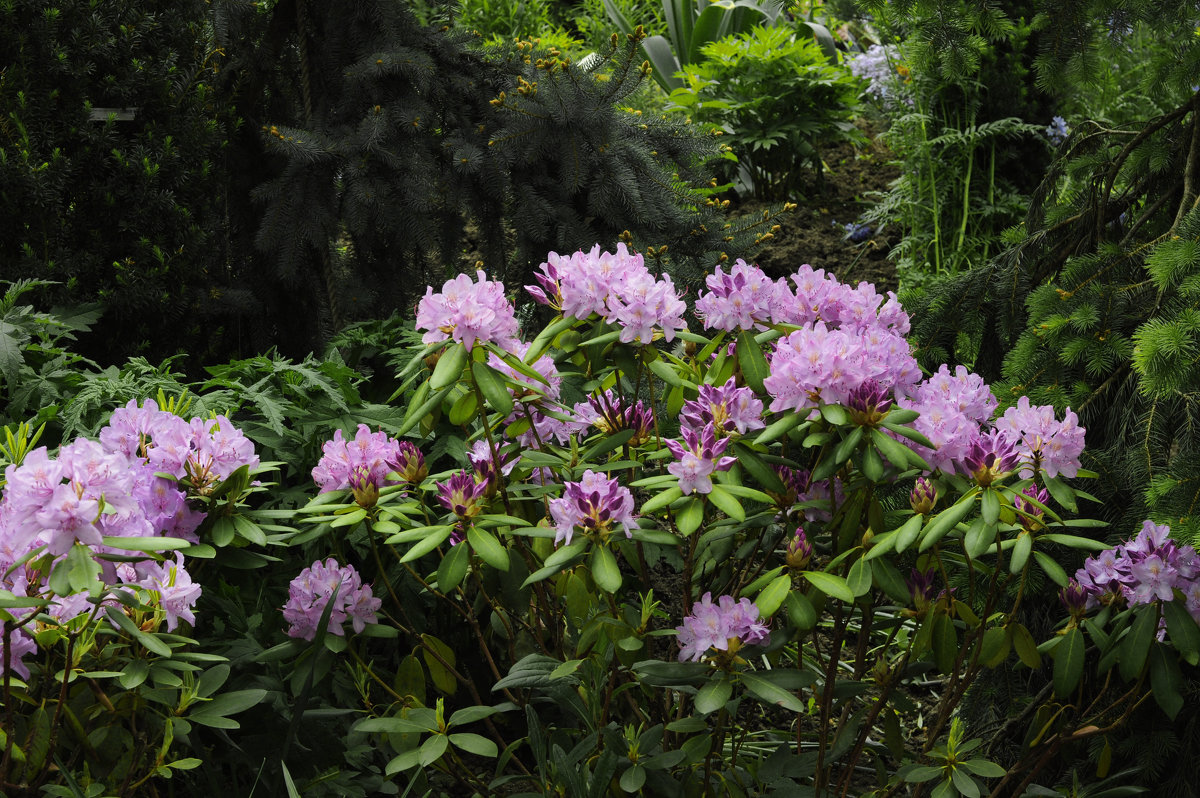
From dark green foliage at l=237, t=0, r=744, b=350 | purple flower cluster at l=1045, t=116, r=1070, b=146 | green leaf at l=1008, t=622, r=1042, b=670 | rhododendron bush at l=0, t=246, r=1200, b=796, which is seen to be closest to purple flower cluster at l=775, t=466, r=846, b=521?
rhododendron bush at l=0, t=246, r=1200, b=796

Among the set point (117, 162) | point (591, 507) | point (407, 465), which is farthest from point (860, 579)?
point (117, 162)

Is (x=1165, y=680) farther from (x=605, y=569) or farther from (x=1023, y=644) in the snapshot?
(x=605, y=569)

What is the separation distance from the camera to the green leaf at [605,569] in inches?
53.6

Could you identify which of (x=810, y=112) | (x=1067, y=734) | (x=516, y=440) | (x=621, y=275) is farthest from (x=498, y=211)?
(x=810, y=112)

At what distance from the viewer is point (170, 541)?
126 centimetres

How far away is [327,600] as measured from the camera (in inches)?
66.7

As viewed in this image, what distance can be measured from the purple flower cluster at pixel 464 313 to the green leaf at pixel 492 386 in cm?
4

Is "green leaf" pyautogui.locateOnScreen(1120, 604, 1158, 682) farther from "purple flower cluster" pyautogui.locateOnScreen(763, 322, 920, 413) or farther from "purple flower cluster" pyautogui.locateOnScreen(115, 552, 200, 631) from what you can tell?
"purple flower cluster" pyautogui.locateOnScreen(115, 552, 200, 631)

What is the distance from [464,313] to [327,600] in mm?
601

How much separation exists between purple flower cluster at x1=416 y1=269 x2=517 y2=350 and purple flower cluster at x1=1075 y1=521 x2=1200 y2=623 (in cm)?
107

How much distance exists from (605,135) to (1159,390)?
1.78m

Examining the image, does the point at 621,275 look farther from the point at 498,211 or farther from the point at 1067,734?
the point at 498,211

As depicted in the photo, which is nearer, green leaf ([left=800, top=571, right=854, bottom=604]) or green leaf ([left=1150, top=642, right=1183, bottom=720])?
green leaf ([left=800, top=571, right=854, bottom=604])

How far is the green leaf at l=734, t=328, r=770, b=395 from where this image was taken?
1540 millimetres
